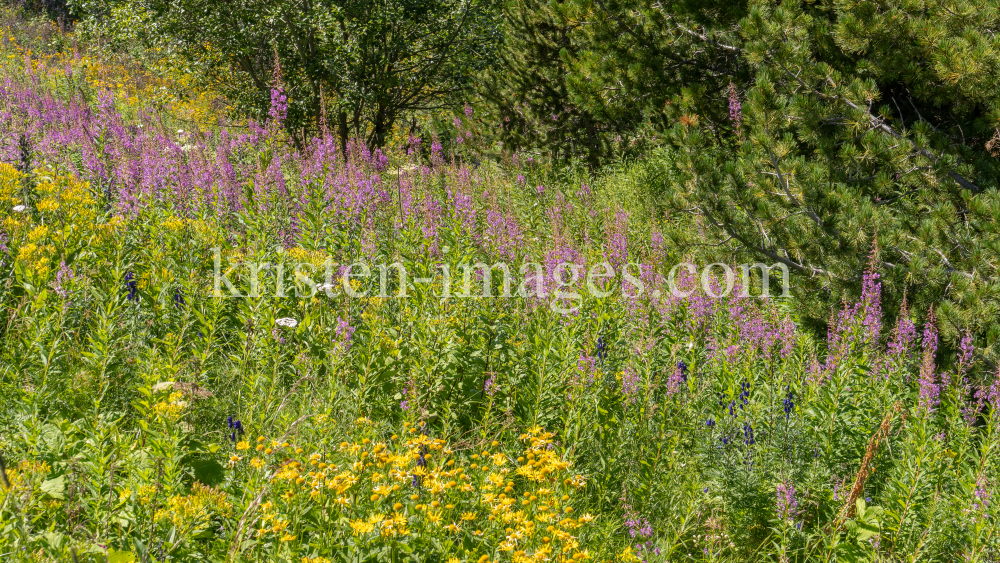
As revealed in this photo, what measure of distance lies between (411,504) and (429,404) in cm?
134

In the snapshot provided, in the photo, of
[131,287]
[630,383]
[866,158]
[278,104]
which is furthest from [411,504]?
[866,158]

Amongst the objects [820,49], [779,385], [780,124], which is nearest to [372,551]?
[779,385]

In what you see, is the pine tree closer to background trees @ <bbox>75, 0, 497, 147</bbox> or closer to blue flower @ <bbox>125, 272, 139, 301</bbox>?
blue flower @ <bbox>125, 272, 139, 301</bbox>

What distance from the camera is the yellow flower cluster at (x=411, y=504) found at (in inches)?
95.8

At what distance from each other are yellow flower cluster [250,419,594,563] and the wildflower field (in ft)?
0.05

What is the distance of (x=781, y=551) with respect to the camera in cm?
302

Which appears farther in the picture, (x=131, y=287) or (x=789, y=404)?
(x=131, y=287)

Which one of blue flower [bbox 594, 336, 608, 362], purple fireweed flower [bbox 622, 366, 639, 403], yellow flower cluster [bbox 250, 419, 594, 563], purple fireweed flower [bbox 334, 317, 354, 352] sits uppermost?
purple fireweed flower [bbox 334, 317, 354, 352]

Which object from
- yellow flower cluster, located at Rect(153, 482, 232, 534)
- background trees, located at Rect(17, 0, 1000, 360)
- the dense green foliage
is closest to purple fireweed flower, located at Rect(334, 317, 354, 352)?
yellow flower cluster, located at Rect(153, 482, 232, 534)

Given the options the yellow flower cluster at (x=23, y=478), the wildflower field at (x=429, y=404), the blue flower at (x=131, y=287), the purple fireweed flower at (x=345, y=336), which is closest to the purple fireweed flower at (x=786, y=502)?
the wildflower field at (x=429, y=404)

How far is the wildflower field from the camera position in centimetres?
260

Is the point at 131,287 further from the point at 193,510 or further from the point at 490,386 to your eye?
the point at 193,510

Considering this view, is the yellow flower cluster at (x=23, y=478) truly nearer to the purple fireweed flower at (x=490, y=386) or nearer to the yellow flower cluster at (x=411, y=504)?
the yellow flower cluster at (x=411, y=504)

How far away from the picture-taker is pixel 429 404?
3.99m
